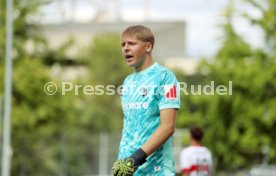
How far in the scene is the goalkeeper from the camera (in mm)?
6012

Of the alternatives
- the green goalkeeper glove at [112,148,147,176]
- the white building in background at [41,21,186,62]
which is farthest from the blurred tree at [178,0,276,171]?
the white building in background at [41,21,186,62]

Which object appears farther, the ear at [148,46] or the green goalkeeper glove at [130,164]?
the ear at [148,46]

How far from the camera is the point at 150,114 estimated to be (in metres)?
6.12

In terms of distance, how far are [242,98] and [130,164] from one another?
2260 cm

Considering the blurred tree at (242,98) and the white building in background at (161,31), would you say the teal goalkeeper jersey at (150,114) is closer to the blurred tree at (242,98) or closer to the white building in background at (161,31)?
the blurred tree at (242,98)

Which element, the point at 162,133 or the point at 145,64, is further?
the point at 145,64

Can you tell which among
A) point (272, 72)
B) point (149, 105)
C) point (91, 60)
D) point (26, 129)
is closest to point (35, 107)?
point (26, 129)

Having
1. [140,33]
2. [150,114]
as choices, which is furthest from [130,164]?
[140,33]

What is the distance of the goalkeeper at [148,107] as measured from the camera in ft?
19.7

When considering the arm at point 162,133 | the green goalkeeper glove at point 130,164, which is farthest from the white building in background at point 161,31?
the green goalkeeper glove at point 130,164

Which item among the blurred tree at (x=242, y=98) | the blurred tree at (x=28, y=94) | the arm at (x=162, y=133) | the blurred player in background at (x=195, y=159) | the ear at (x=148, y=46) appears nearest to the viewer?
the arm at (x=162, y=133)

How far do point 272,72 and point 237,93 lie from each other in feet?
4.37

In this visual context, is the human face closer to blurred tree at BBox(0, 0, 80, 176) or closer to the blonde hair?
the blonde hair

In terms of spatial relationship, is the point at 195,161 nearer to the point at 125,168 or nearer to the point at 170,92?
the point at 170,92
